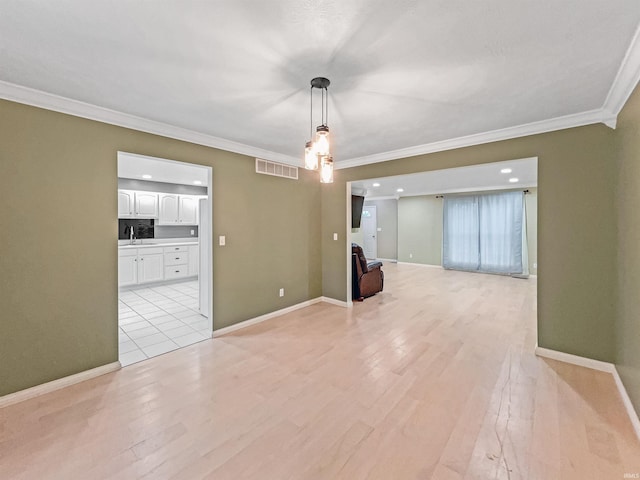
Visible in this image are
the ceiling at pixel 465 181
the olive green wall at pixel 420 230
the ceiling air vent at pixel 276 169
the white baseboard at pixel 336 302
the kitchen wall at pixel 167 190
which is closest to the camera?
the ceiling air vent at pixel 276 169

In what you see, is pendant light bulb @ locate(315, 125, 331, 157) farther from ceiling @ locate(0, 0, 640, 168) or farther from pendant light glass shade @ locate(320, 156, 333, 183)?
ceiling @ locate(0, 0, 640, 168)

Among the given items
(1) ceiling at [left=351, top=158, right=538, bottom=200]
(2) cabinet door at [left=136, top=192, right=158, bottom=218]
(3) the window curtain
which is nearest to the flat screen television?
(1) ceiling at [left=351, top=158, right=538, bottom=200]

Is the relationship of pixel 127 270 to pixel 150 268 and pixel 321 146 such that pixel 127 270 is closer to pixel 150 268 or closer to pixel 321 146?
pixel 150 268

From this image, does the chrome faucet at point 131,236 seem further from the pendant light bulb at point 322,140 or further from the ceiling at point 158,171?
the pendant light bulb at point 322,140

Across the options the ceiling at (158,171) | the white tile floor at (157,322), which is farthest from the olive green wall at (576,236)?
the ceiling at (158,171)

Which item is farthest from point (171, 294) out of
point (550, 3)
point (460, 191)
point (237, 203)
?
point (460, 191)

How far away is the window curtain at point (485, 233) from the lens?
7.14 m

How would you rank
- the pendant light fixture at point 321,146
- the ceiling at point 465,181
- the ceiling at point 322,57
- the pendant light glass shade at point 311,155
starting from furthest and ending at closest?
the ceiling at point 465,181 < the pendant light glass shade at point 311,155 < the pendant light fixture at point 321,146 < the ceiling at point 322,57

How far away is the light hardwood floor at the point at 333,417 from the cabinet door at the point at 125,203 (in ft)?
15.1

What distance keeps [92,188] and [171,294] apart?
3620 mm

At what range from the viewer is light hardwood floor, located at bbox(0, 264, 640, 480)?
1.60 m

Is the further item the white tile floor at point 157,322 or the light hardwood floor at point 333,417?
the white tile floor at point 157,322

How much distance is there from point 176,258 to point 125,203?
1.65 meters

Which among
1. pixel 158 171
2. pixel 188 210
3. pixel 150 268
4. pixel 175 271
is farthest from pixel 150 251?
pixel 158 171
